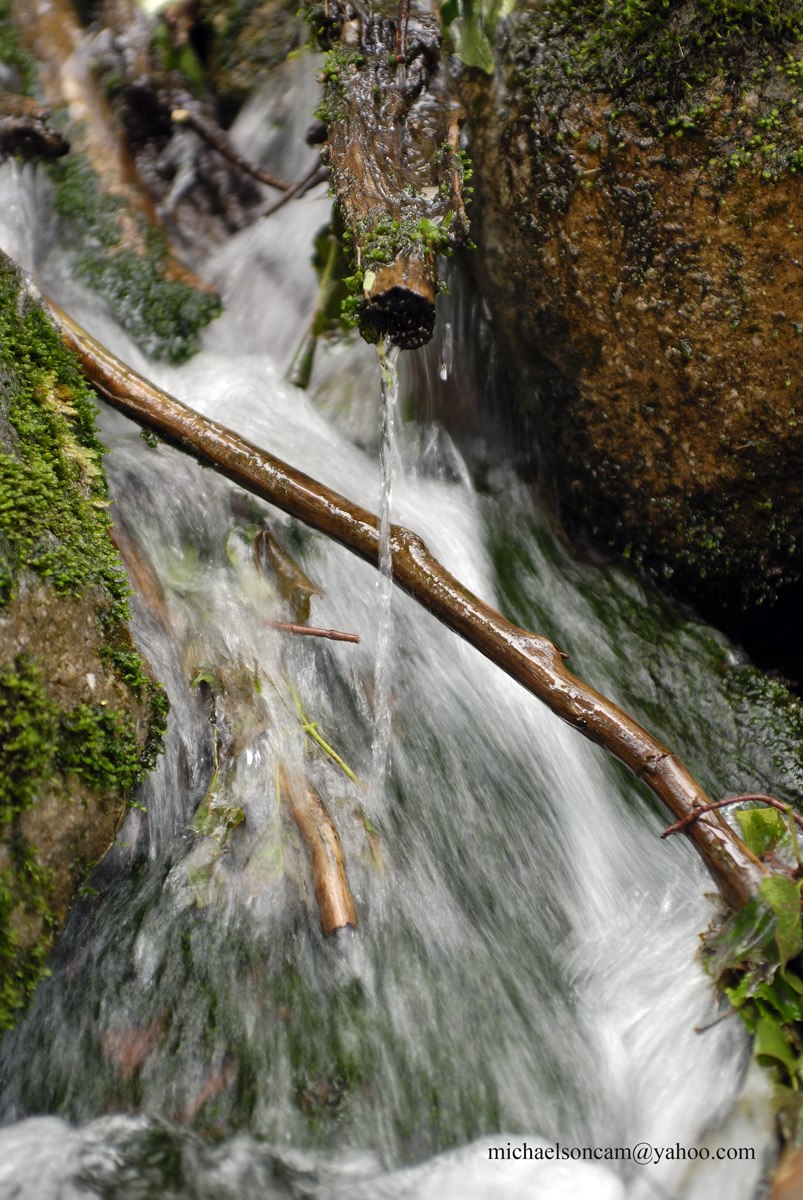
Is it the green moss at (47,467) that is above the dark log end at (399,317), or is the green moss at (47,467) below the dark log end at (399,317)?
below

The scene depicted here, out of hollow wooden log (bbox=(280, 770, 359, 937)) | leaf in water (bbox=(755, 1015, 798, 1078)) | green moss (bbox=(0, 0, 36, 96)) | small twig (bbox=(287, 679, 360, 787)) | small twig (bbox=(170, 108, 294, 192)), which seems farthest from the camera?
small twig (bbox=(170, 108, 294, 192))

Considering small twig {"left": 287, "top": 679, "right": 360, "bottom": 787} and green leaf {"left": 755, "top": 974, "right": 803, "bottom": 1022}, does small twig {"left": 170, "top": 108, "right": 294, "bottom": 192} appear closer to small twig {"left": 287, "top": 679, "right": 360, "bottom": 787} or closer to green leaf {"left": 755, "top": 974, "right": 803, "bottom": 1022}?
small twig {"left": 287, "top": 679, "right": 360, "bottom": 787}

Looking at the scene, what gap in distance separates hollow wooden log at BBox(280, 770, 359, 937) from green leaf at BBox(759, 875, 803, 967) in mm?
1048

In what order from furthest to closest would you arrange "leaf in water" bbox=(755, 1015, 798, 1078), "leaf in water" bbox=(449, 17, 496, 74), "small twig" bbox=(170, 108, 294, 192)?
"small twig" bbox=(170, 108, 294, 192), "leaf in water" bbox=(449, 17, 496, 74), "leaf in water" bbox=(755, 1015, 798, 1078)

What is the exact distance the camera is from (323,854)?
8.52 feet

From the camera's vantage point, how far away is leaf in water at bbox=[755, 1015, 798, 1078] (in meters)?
2.04

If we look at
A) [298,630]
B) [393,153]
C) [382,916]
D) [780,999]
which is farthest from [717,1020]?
[393,153]

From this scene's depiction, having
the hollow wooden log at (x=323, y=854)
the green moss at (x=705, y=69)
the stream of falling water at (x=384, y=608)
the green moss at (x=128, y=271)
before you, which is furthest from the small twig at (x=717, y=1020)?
the green moss at (x=128, y=271)

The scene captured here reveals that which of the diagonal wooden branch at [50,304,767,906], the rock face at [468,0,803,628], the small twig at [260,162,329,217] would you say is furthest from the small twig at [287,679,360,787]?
the small twig at [260,162,329,217]

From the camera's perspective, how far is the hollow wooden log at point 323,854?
250 cm

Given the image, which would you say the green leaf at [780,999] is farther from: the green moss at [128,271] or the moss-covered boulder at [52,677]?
the green moss at [128,271]

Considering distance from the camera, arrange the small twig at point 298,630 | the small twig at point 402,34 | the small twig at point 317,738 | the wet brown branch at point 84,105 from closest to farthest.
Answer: the small twig at point 317,738
the small twig at point 298,630
the small twig at point 402,34
the wet brown branch at point 84,105

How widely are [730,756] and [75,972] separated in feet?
8.29

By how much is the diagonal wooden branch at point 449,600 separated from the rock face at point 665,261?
148cm
